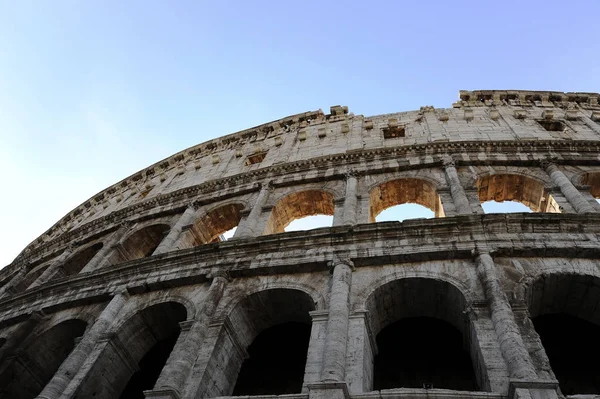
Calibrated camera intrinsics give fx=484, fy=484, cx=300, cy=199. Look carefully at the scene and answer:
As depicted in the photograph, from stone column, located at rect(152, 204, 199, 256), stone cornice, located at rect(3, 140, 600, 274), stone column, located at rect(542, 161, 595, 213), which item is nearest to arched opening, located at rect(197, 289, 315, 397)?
stone column, located at rect(152, 204, 199, 256)

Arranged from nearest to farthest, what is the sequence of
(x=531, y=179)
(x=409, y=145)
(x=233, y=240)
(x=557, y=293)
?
1. (x=557, y=293)
2. (x=233, y=240)
3. (x=531, y=179)
4. (x=409, y=145)

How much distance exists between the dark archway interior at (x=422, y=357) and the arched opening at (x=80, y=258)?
1092 cm

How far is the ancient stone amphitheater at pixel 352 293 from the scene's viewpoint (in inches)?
327

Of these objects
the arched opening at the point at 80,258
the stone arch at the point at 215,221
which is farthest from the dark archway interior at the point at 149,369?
the arched opening at the point at 80,258

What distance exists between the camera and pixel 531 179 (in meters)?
13.2

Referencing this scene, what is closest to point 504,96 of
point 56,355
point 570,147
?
point 570,147

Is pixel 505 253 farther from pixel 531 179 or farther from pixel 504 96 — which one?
pixel 504 96

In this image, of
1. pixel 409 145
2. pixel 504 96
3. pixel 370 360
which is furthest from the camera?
pixel 504 96

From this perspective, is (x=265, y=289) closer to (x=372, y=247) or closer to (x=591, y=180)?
(x=372, y=247)

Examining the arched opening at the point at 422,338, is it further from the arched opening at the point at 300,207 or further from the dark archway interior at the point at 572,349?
the arched opening at the point at 300,207

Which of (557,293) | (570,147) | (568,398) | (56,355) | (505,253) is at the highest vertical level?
(570,147)

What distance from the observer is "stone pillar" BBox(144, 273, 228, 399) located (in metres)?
7.95

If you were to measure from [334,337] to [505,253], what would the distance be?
3.92 m

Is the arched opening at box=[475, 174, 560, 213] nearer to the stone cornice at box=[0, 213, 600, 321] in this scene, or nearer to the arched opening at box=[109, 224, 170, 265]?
the stone cornice at box=[0, 213, 600, 321]
